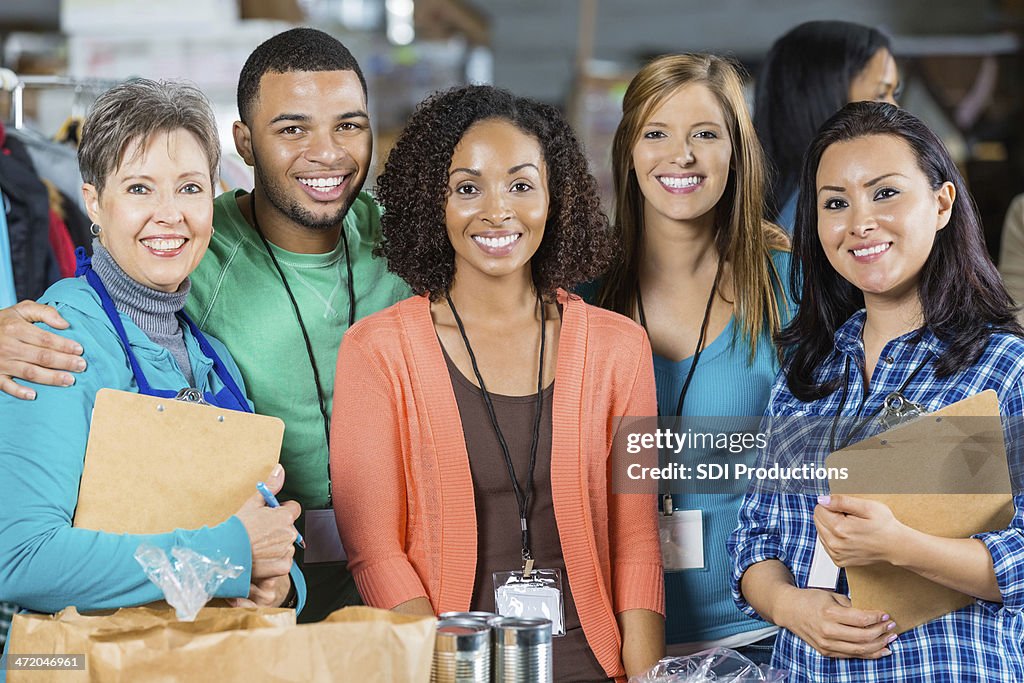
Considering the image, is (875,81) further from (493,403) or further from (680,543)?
(493,403)

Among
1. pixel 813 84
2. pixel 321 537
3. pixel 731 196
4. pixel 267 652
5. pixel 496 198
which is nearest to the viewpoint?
pixel 267 652

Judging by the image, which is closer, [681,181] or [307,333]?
[307,333]

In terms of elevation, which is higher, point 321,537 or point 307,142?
point 307,142

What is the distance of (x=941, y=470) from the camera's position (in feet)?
5.88

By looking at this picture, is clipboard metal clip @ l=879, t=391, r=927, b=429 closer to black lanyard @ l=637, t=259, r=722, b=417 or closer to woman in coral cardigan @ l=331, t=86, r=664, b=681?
woman in coral cardigan @ l=331, t=86, r=664, b=681

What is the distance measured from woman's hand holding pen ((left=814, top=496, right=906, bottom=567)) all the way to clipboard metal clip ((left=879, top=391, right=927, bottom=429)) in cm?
15

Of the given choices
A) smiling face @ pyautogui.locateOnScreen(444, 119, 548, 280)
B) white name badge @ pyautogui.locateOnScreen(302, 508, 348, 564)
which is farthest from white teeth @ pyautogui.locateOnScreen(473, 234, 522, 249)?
white name badge @ pyautogui.locateOnScreen(302, 508, 348, 564)

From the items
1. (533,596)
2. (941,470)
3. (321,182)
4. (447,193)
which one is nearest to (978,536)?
(941,470)

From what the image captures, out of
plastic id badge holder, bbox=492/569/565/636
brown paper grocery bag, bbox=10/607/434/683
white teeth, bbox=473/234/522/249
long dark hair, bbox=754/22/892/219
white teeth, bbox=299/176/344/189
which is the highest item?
long dark hair, bbox=754/22/892/219

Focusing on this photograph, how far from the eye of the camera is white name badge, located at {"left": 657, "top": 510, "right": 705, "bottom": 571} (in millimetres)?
2340

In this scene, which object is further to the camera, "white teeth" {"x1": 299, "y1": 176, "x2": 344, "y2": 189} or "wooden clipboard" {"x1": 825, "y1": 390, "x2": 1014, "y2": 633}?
"white teeth" {"x1": 299, "y1": 176, "x2": 344, "y2": 189}

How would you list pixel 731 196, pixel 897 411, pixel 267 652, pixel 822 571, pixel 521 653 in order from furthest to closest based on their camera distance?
pixel 731 196 → pixel 822 571 → pixel 897 411 → pixel 521 653 → pixel 267 652

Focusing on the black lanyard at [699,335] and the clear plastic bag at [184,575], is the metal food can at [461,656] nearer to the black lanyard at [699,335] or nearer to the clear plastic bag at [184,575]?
the clear plastic bag at [184,575]

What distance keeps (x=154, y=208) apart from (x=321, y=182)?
0.51m
